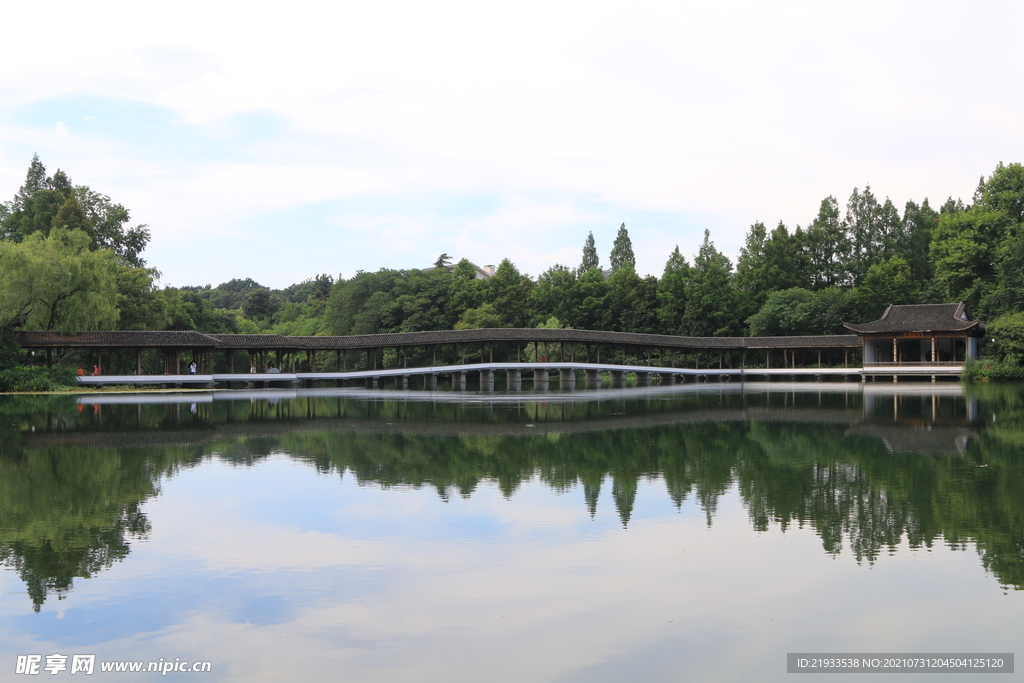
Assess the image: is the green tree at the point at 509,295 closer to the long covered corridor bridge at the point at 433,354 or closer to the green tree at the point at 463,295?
the green tree at the point at 463,295

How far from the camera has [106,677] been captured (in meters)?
4.86

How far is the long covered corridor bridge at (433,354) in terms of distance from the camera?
111ft

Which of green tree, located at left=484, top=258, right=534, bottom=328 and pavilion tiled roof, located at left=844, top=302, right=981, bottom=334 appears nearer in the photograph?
pavilion tiled roof, located at left=844, top=302, right=981, bottom=334

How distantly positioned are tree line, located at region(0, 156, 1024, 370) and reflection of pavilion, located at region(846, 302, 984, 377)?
4.75 feet

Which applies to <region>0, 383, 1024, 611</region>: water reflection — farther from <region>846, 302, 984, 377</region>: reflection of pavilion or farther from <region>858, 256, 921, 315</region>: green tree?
<region>858, 256, 921, 315</region>: green tree

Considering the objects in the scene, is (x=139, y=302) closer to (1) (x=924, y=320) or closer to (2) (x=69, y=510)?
(2) (x=69, y=510)

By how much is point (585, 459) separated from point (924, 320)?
33226 mm

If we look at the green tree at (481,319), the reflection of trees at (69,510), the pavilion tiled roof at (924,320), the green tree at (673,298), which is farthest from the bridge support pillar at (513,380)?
the reflection of trees at (69,510)

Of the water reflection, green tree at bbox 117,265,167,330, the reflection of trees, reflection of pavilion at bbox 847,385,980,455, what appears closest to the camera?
the reflection of trees

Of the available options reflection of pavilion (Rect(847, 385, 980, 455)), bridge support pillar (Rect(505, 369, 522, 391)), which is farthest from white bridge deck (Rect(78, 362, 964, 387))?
reflection of pavilion (Rect(847, 385, 980, 455))

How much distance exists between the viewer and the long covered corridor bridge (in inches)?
1334

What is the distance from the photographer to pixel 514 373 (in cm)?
4275

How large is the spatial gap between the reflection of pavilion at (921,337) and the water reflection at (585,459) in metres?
15.3

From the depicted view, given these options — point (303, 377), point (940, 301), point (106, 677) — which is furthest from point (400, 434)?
point (940, 301)
